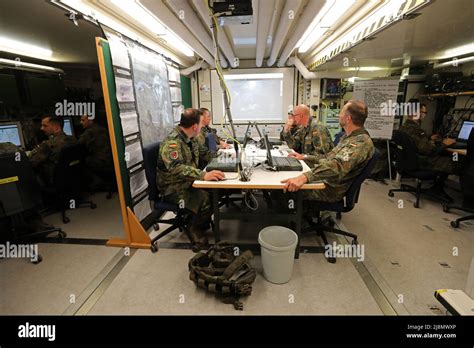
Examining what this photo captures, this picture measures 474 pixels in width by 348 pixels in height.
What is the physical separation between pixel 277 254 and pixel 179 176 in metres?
1.09

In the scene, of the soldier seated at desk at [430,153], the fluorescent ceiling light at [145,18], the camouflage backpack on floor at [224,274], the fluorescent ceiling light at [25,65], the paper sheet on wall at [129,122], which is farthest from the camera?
the soldier seated at desk at [430,153]

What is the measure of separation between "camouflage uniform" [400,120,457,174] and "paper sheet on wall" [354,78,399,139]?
0.45m

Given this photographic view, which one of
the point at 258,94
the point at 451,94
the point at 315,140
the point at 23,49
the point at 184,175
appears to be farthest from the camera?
the point at 258,94

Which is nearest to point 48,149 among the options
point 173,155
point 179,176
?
point 173,155

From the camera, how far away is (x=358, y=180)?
79.6 inches

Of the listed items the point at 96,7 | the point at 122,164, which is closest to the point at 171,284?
the point at 122,164

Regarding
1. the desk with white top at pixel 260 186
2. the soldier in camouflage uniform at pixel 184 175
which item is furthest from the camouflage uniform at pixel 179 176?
the desk with white top at pixel 260 186

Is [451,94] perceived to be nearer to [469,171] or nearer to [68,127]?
[469,171]

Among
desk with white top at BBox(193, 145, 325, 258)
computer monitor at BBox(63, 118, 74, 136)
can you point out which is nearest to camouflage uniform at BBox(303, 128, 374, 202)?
desk with white top at BBox(193, 145, 325, 258)

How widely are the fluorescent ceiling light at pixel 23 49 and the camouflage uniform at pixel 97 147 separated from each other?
1199mm

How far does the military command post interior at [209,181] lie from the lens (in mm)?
1761

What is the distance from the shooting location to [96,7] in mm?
2133

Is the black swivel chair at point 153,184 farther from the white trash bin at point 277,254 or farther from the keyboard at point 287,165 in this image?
the keyboard at point 287,165
